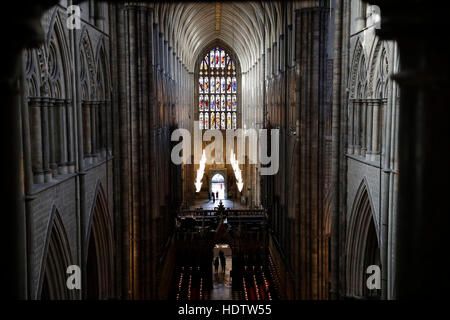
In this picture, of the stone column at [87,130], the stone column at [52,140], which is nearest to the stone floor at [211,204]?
the stone column at [87,130]

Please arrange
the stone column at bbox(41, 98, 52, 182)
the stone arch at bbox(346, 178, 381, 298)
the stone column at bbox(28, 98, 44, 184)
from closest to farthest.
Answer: the stone column at bbox(28, 98, 44, 184) → the stone column at bbox(41, 98, 52, 182) → the stone arch at bbox(346, 178, 381, 298)

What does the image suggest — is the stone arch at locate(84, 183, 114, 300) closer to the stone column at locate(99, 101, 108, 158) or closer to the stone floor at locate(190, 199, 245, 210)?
the stone column at locate(99, 101, 108, 158)

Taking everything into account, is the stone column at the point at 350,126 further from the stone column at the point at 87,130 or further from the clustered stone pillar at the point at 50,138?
the clustered stone pillar at the point at 50,138

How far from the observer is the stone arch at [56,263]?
9.44m

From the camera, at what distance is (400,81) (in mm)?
3930

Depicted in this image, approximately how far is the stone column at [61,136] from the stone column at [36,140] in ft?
3.56

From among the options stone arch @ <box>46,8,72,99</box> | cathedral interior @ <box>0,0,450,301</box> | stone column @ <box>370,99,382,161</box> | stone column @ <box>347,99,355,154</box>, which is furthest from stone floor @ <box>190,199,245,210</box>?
stone arch @ <box>46,8,72,99</box>

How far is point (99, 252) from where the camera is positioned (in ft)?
44.1

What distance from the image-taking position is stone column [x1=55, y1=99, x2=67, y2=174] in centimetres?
1027

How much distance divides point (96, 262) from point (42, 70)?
19.1ft

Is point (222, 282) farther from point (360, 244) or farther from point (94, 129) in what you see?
point (94, 129)

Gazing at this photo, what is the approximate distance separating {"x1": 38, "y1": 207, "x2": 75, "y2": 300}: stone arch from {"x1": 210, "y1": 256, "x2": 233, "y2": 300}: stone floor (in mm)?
15267

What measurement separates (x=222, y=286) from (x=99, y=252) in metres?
14.3
